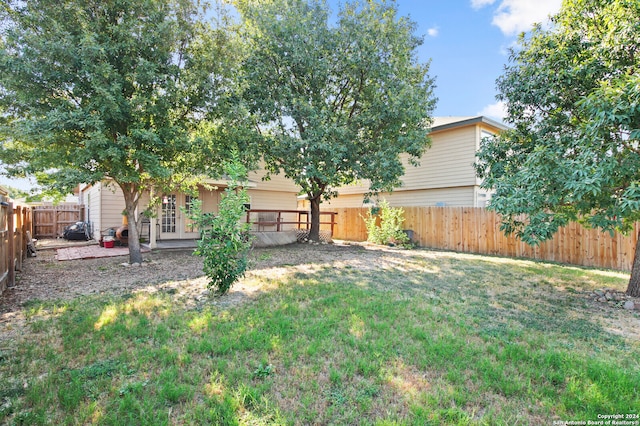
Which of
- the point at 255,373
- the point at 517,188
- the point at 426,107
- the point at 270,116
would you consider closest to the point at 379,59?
the point at 426,107

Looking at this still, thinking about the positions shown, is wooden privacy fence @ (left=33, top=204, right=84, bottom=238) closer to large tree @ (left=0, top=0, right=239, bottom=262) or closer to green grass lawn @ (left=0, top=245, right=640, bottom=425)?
large tree @ (left=0, top=0, right=239, bottom=262)

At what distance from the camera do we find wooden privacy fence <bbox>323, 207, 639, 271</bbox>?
825cm

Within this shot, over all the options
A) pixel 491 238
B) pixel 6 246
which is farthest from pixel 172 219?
pixel 491 238

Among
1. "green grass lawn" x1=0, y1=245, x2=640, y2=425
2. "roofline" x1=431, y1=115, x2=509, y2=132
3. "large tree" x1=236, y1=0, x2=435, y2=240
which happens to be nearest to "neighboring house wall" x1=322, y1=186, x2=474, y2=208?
"roofline" x1=431, y1=115, x2=509, y2=132

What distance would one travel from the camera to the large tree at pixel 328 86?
9.66 meters

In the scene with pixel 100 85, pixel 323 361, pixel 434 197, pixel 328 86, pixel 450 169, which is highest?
pixel 328 86

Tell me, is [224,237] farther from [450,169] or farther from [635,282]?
[450,169]

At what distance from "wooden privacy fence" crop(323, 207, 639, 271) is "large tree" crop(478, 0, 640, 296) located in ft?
11.0

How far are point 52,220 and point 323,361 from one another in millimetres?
19079

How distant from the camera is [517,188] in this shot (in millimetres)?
4992

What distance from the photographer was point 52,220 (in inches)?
633

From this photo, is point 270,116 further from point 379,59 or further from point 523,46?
point 523,46

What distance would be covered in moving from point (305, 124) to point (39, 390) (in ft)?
30.1

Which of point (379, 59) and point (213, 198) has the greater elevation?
point (379, 59)
